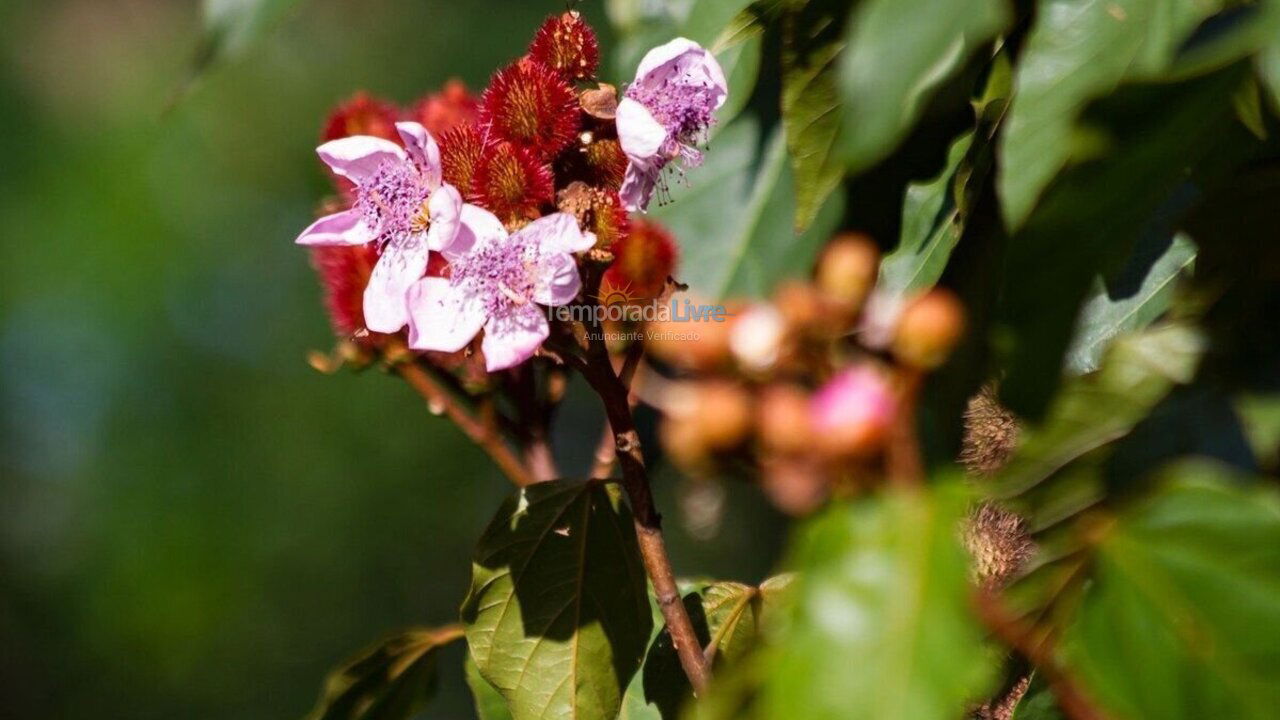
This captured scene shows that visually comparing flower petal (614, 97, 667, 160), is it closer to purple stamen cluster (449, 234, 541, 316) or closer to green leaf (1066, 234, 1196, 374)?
purple stamen cluster (449, 234, 541, 316)

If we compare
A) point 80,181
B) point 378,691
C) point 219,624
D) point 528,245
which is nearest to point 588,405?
point 219,624

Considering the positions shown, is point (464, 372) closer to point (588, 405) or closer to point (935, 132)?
point (935, 132)

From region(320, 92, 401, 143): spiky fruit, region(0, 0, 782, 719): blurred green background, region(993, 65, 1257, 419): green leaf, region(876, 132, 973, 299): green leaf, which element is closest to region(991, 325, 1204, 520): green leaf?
region(993, 65, 1257, 419): green leaf

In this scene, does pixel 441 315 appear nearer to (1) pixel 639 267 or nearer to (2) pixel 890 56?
(1) pixel 639 267

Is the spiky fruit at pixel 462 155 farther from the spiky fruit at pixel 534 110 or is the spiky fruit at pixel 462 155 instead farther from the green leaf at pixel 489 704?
the green leaf at pixel 489 704

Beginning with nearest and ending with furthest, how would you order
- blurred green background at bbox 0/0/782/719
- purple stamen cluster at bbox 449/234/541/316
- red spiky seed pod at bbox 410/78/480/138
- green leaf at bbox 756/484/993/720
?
1. green leaf at bbox 756/484/993/720
2. purple stamen cluster at bbox 449/234/541/316
3. red spiky seed pod at bbox 410/78/480/138
4. blurred green background at bbox 0/0/782/719

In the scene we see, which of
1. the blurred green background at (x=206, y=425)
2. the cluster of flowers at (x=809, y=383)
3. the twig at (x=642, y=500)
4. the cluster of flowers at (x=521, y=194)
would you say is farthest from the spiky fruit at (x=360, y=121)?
the blurred green background at (x=206, y=425)

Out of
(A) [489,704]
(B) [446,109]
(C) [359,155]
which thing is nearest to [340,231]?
(C) [359,155]
